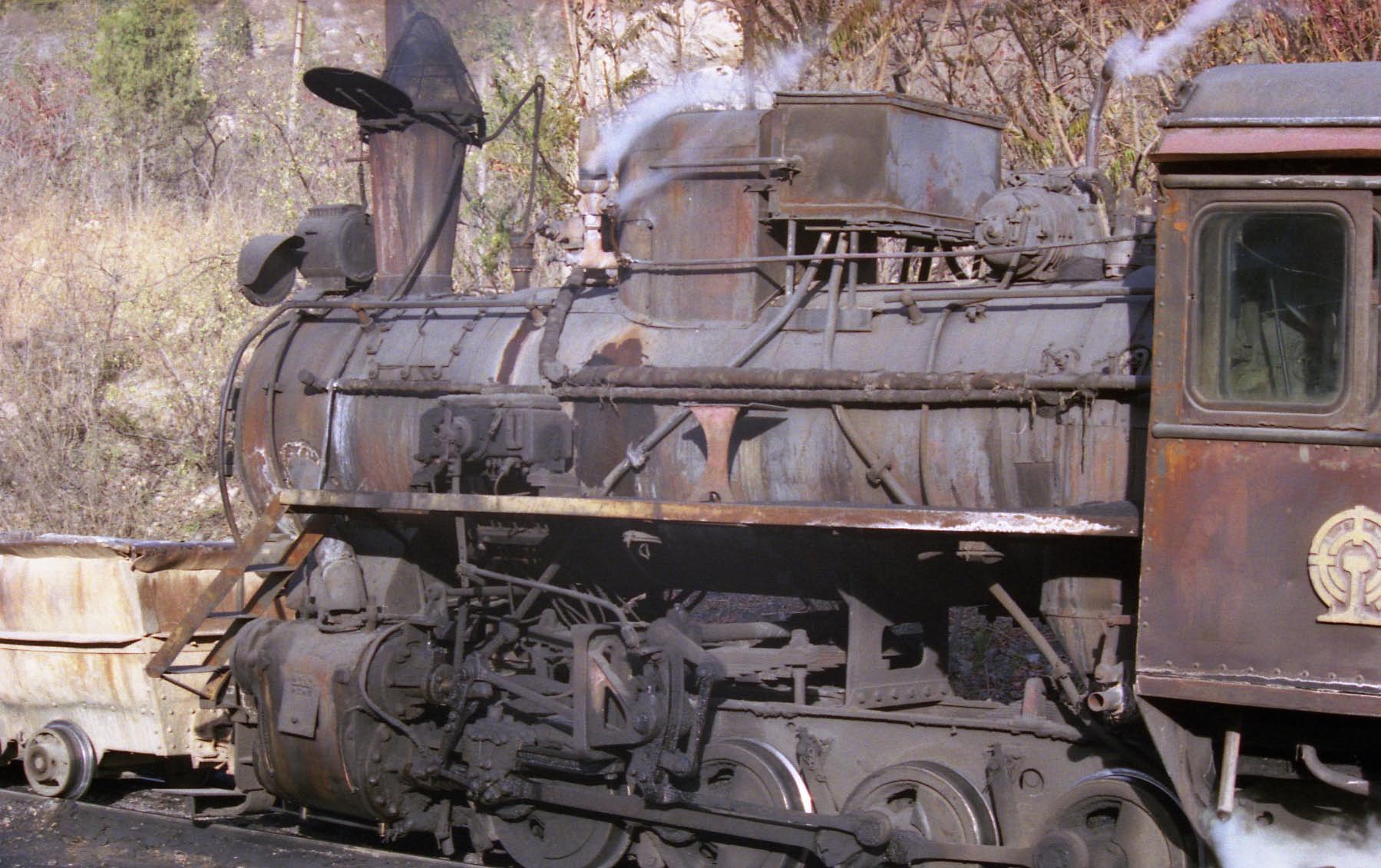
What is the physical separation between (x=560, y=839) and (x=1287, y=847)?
2.99 m

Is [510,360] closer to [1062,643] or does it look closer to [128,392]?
[1062,643]

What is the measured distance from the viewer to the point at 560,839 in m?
6.29

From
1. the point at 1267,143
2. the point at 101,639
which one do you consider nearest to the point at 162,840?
the point at 101,639

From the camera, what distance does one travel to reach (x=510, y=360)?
6895 millimetres

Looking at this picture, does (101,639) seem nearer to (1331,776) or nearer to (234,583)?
(234,583)

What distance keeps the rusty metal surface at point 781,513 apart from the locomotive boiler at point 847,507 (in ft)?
0.05

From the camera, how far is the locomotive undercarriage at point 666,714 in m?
5.29

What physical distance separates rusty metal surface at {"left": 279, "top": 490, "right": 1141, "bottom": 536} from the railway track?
5.07ft

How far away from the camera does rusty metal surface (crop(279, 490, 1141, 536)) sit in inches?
188

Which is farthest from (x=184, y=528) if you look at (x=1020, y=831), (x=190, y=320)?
(x=1020, y=831)

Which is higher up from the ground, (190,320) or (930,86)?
(930,86)

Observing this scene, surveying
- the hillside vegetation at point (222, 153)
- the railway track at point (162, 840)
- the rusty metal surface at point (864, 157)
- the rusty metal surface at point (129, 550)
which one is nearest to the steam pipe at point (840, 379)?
the rusty metal surface at point (864, 157)

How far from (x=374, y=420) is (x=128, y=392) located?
28.1ft

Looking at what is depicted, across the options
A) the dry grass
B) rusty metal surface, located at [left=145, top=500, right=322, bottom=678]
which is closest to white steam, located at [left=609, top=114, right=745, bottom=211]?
rusty metal surface, located at [left=145, top=500, right=322, bottom=678]
